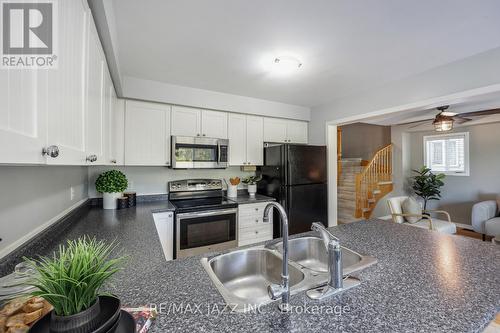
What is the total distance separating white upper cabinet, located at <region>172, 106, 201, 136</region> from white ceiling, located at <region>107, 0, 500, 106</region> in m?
0.40

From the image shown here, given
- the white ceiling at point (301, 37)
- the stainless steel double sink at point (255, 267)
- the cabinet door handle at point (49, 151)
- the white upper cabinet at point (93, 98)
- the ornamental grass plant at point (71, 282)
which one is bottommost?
the stainless steel double sink at point (255, 267)

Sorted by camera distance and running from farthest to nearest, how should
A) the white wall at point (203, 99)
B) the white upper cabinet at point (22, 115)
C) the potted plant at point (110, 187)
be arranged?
the white wall at point (203, 99) < the potted plant at point (110, 187) < the white upper cabinet at point (22, 115)

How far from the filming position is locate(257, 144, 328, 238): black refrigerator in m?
2.96

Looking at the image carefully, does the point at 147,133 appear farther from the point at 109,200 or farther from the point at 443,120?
the point at 443,120

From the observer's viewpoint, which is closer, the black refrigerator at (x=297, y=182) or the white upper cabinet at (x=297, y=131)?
the black refrigerator at (x=297, y=182)

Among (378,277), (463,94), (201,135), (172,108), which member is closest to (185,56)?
(172,108)

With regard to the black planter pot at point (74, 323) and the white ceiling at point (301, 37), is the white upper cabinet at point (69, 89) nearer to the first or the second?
the black planter pot at point (74, 323)

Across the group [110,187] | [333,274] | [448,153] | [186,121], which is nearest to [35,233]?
[110,187]

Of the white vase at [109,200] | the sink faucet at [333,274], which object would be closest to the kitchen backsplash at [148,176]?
the white vase at [109,200]

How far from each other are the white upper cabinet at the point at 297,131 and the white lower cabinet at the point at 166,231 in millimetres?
2241

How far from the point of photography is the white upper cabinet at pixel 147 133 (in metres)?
2.50

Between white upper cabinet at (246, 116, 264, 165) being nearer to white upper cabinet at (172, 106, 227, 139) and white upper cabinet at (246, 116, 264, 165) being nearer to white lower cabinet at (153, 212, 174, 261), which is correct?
white upper cabinet at (172, 106, 227, 139)

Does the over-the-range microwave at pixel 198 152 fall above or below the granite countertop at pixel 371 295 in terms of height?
above

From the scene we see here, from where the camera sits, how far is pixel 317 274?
3.29 ft
